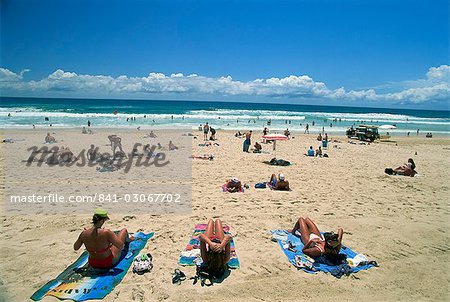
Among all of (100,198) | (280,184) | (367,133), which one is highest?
(367,133)

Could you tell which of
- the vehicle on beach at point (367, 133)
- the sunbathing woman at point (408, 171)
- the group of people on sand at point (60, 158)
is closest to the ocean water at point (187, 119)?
the vehicle on beach at point (367, 133)

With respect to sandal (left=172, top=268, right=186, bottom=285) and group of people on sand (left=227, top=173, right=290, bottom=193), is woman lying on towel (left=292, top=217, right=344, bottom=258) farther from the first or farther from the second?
group of people on sand (left=227, top=173, right=290, bottom=193)

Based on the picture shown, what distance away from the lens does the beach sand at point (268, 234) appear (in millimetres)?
4195

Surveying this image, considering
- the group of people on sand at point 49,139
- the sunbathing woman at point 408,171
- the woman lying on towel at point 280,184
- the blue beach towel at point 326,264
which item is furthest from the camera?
the group of people on sand at point 49,139

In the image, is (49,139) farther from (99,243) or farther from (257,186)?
(99,243)

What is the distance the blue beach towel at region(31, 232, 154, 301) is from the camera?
12.9 feet

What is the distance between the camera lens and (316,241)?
5.11 m

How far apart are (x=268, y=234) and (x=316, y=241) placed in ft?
3.71

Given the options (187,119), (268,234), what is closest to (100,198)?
(268,234)

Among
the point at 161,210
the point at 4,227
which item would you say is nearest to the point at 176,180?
the point at 161,210

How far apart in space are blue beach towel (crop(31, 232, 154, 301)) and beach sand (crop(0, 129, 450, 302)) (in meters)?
0.15

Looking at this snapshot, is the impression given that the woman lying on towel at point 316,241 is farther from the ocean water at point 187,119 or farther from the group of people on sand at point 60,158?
the ocean water at point 187,119

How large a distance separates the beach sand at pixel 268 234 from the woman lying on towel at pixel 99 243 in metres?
0.48

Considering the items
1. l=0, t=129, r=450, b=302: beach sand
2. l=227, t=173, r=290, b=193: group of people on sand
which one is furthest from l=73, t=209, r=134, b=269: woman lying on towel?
l=227, t=173, r=290, b=193: group of people on sand
